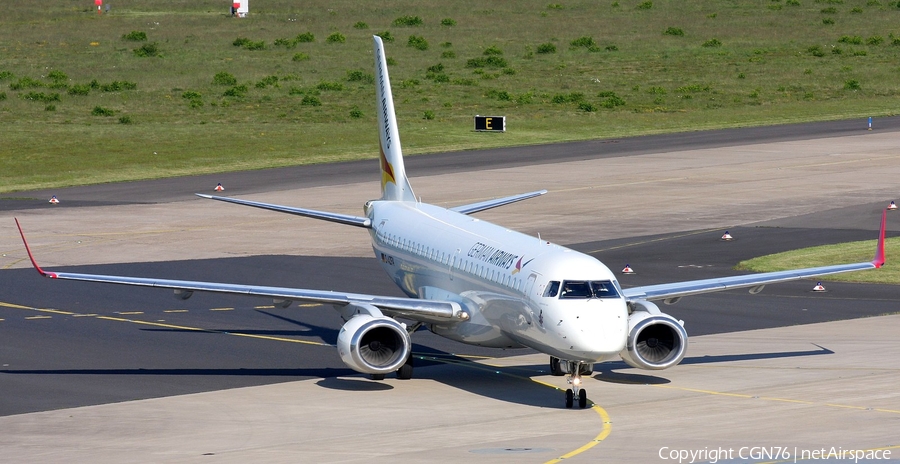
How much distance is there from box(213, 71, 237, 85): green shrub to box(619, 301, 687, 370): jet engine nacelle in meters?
93.0

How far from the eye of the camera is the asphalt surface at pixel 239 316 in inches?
1284

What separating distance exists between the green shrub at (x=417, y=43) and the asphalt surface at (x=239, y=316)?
282 ft

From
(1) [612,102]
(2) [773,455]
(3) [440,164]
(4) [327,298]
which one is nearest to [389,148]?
(4) [327,298]

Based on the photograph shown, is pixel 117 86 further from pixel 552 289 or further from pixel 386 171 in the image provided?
pixel 552 289

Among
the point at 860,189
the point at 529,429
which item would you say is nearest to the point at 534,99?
the point at 860,189

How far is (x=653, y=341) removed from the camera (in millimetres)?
30422

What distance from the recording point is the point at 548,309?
27891 mm

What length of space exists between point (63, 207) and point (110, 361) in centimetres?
3429

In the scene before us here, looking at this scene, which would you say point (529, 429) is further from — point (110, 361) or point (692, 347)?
point (110, 361)

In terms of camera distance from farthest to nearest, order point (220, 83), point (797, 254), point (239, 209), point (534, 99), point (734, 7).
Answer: point (734, 7), point (220, 83), point (534, 99), point (239, 209), point (797, 254)

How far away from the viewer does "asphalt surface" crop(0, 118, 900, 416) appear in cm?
3262

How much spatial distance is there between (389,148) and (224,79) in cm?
8085

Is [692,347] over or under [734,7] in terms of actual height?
under

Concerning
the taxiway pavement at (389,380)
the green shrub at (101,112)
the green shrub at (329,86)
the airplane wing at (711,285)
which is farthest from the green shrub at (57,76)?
the airplane wing at (711,285)
